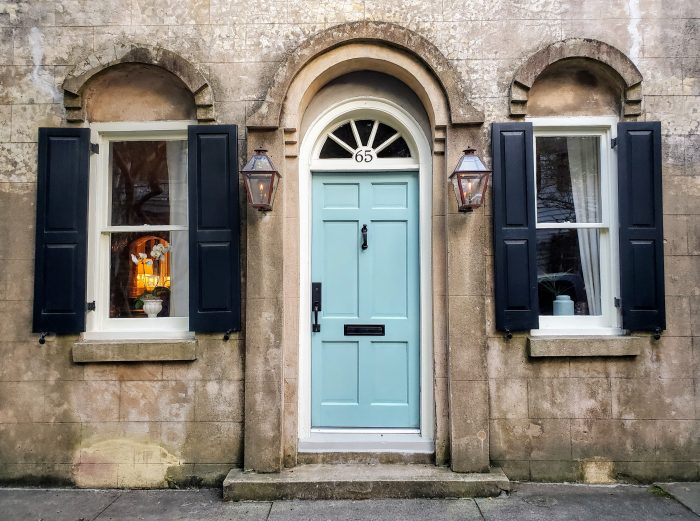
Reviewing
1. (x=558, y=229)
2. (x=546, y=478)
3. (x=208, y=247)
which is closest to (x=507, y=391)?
(x=546, y=478)

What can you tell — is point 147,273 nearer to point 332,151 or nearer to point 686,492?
point 332,151

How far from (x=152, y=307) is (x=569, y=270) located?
3898 mm

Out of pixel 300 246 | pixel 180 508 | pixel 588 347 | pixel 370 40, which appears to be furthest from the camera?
pixel 300 246

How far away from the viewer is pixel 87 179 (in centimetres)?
443

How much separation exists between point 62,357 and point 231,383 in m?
1.52

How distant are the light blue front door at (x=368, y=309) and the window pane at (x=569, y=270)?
3.87ft

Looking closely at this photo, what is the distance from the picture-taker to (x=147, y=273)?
4672 millimetres

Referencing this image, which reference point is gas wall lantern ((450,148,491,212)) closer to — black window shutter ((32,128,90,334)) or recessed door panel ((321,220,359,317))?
recessed door panel ((321,220,359,317))

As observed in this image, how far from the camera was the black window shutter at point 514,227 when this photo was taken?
4.27 metres

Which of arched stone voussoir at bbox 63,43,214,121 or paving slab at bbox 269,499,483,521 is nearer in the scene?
paving slab at bbox 269,499,483,521

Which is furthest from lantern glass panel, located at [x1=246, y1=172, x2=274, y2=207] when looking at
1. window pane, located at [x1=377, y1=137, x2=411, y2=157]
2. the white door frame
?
window pane, located at [x1=377, y1=137, x2=411, y2=157]

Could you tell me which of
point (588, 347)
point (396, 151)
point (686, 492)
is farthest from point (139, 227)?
point (686, 492)

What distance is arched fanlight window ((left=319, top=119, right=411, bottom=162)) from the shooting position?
4691 mm

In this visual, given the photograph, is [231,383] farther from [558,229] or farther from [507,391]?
[558,229]
